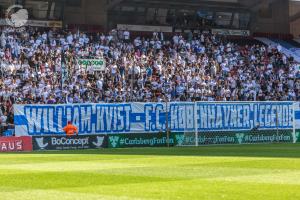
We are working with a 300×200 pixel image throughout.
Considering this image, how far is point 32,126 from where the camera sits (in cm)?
3484

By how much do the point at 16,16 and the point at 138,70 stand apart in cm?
1068

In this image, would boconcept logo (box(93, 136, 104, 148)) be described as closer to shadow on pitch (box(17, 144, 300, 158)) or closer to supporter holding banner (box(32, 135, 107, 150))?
supporter holding banner (box(32, 135, 107, 150))

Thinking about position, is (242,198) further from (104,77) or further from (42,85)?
(104,77)

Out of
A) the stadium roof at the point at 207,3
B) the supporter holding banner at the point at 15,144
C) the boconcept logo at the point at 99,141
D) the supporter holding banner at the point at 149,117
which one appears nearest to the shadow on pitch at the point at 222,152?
the supporter holding banner at the point at 15,144

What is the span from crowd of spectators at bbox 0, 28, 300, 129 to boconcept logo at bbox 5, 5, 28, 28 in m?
1.64

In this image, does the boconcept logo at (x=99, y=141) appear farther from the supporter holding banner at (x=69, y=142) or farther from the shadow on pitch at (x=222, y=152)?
the shadow on pitch at (x=222, y=152)

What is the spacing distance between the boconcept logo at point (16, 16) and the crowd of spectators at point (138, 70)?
164 centimetres

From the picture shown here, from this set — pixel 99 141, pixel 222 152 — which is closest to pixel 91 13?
pixel 99 141

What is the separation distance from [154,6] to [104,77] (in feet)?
54.5

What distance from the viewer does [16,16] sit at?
164 feet

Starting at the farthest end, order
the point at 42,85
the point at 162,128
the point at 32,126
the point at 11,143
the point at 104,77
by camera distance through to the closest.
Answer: the point at 104,77
the point at 42,85
the point at 162,128
the point at 32,126
the point at 11,143

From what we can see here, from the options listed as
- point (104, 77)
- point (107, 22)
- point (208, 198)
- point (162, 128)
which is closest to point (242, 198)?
point (208, 198)

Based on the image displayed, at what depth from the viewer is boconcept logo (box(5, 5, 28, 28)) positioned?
1901 inches

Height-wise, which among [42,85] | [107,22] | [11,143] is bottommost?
[11,143]
